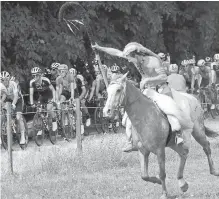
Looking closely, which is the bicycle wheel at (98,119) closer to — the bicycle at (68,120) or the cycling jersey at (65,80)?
the bicycle at (68,120)

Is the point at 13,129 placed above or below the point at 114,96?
below

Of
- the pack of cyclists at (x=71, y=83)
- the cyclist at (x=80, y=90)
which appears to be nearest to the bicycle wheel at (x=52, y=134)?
the pack of cyclists at (x=71, y=83)

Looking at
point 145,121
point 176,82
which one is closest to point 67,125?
point 176,82

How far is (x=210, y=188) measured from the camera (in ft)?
39.0

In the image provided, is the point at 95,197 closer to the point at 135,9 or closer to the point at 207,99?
the point at 135,9

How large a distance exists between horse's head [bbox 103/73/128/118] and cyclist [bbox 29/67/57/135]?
895 centimetres

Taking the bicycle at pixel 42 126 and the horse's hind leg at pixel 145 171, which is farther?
the bicycle at pixel 42 126

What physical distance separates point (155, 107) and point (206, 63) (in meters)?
17.3

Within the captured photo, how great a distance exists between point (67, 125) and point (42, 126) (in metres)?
1.02

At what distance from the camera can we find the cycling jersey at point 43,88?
20.2 meters

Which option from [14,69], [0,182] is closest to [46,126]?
[14,69]

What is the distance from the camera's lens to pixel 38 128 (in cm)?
1992

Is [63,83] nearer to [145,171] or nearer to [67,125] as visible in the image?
[67,125]

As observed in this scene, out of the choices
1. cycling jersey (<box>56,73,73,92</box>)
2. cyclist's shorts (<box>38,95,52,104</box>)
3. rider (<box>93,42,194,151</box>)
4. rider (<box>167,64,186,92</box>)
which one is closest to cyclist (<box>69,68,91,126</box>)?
cycling jersey (<box>56,73,73,92</box>)
